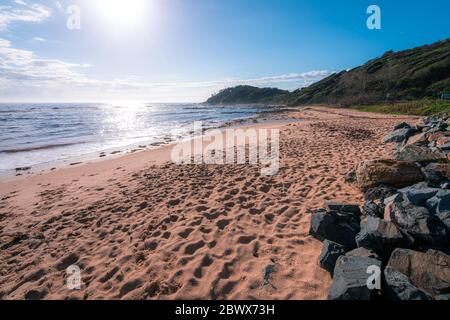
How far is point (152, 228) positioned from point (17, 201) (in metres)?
5.32

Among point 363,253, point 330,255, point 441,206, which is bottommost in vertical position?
point 330,255

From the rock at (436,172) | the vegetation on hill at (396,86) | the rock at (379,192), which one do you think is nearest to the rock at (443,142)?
the rock at (436,172)

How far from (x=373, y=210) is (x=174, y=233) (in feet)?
12.4

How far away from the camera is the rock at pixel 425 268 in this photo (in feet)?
9.55

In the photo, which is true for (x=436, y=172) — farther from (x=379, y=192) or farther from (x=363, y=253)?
(x=363, y=253)

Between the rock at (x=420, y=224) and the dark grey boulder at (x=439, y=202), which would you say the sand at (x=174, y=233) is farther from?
the dark grey boulder at (x=439, y=202)

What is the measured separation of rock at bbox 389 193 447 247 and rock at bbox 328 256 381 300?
81 centimetres

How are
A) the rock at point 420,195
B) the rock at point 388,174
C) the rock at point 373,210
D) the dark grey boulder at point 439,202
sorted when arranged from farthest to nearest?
the rock at point 388,174 < the rock at point 373,210 < the rock at point 420,195 < the dark grey boulder at point 439,202

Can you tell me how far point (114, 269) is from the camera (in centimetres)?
414

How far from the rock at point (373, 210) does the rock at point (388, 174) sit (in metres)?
1.07

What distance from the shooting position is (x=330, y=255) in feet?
12.4

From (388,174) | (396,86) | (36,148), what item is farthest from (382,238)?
(396,86)

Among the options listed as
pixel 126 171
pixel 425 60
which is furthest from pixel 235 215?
pixel 425 60
